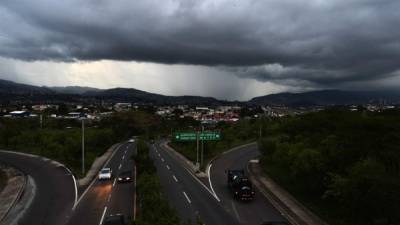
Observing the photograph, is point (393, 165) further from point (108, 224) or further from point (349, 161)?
point (108, 224)

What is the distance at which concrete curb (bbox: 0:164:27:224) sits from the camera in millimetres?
33856

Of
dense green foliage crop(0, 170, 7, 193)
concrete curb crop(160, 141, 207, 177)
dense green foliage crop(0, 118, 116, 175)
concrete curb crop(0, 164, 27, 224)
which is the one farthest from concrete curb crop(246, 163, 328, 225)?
dense green foliage crop(0, 118, 116, 175)

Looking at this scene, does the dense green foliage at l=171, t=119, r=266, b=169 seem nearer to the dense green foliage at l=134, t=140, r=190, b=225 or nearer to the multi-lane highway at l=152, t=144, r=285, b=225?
the multi-lane highway at l=152, t=144, r=285, b=225

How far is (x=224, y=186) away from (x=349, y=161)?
15023 mm

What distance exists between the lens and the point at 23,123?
112125mm

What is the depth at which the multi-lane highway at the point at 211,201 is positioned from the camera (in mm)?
30594

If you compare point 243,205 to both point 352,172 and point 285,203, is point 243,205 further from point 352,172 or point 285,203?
point 352,172

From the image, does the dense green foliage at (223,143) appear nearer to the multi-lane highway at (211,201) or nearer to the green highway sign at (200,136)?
the green highway sign at (200,136)

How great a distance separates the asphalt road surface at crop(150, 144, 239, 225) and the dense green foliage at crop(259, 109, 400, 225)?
7.77 metres

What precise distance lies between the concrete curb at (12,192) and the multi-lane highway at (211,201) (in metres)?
13.7

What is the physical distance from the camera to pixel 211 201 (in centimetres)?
3612

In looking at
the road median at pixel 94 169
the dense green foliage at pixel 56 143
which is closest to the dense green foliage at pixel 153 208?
the road median at pixel 94 169

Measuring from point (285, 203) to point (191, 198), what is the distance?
8.51 metres

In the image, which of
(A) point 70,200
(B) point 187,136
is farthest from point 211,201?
(B) point 187,136
